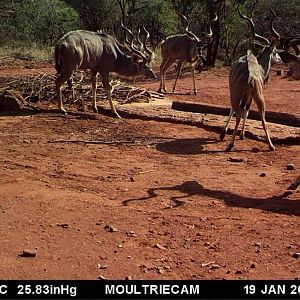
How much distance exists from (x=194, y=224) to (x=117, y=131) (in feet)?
16.7

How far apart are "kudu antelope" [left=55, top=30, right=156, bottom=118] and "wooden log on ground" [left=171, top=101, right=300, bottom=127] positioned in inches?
41.8

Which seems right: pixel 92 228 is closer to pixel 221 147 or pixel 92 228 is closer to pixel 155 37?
pixel 221 147

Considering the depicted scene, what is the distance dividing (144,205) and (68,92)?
7.82 m

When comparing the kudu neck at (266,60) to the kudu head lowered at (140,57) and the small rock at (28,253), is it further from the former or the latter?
the small rock at (28,253)

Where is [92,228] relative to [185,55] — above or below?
below

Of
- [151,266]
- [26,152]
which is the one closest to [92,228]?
[151,266]

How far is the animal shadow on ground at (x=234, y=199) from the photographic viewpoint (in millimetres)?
6375

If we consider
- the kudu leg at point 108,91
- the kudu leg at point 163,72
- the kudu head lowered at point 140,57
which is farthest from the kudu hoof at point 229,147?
the kudu leg at point 163,72

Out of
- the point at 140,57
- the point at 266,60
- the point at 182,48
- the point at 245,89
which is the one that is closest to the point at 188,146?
the point at 245,89

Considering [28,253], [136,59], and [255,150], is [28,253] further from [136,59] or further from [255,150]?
[136,59]

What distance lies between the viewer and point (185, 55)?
1648 cm

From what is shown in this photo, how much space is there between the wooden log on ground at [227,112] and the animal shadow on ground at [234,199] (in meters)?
4.68

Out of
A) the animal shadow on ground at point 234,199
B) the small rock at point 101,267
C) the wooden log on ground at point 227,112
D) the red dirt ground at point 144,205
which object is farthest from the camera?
the wooden log on ground at point 227,112

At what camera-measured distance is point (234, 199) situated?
668cm
